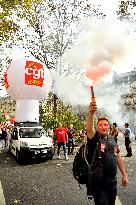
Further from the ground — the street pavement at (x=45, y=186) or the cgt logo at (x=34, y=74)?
the cgt logo at (x=34, y=74)

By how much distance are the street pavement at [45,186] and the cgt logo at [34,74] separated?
4804mm

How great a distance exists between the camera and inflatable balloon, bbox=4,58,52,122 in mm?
17312

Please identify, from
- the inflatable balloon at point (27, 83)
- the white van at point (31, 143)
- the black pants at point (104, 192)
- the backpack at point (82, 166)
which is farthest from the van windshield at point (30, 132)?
the black pants at point (104, 192)

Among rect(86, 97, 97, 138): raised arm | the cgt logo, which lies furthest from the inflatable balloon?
rect(86, 97, 97, 138): raised arm

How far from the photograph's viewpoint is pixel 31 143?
588 inches

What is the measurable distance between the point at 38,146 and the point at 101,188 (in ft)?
33.4

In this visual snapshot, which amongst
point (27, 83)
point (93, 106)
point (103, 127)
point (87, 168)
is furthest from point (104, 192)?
point (27, 83)

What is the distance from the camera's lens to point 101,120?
5.09 meters

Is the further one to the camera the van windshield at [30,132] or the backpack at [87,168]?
the van windshield at [30,132]

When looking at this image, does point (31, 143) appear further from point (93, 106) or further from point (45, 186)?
point (93, 106)

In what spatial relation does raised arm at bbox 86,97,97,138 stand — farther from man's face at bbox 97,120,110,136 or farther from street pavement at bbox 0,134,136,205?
street pavement at bbox 0,134,136,205

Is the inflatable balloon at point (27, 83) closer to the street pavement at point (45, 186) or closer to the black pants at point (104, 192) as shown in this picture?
the street pavement at point (45, 186)

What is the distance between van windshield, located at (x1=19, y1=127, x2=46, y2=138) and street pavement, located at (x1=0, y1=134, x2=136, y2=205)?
7.60ft

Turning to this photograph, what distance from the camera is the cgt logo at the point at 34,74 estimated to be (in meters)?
17.3
